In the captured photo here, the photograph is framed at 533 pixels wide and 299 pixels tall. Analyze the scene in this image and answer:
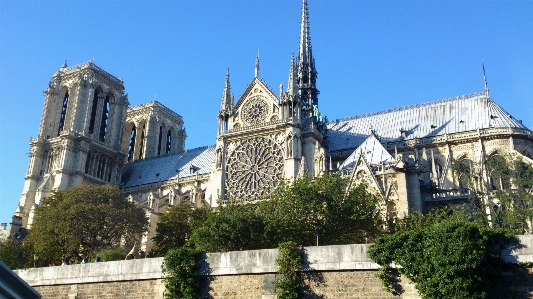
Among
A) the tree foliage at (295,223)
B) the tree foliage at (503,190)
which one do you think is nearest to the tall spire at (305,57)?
the tree foliage at (503,190)

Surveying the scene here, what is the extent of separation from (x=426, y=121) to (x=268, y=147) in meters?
14.9

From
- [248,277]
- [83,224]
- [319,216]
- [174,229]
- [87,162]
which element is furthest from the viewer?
[87,162]

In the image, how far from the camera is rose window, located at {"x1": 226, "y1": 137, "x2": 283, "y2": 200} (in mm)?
43688

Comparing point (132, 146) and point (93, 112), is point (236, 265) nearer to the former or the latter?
point (93, 112)

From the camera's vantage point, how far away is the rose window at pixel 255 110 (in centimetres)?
4641

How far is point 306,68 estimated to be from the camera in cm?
Answer: 5938

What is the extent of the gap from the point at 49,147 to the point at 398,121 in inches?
1364

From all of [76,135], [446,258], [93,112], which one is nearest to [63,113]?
[93,112]

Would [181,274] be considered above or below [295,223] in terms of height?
below

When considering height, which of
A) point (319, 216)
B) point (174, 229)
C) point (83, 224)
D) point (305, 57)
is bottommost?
point (319, 216)

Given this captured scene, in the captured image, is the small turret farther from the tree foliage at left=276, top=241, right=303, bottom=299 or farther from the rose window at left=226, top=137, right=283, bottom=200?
the tree foliage at left=276, top=241, right=303, bottom=299

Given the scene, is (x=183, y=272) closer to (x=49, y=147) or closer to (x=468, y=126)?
(x=468, y=126)

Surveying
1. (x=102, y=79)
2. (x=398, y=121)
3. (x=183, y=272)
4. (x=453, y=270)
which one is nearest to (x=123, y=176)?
(x=102, y=79)

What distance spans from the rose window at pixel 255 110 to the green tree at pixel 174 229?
10124 mm
